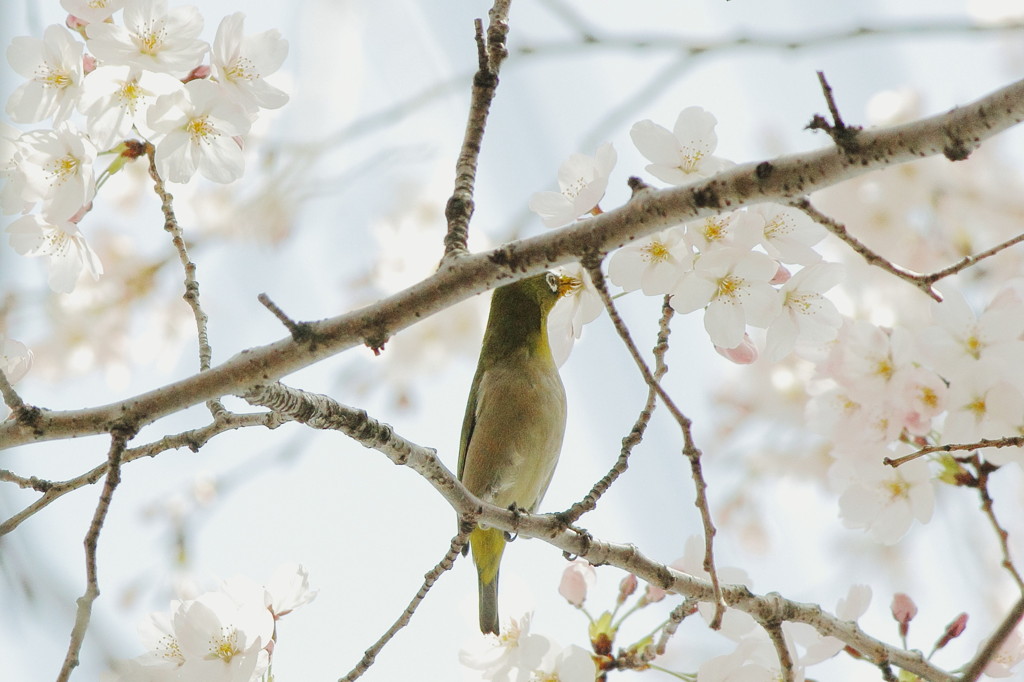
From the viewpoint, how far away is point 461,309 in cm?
515

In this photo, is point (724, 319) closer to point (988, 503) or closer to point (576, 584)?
point (988, 503)

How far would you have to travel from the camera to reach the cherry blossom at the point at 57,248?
1.71m

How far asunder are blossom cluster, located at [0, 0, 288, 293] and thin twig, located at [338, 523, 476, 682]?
0.87 meters

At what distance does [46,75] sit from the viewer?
1.63 meters

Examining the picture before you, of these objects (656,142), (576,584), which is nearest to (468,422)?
(576,584)

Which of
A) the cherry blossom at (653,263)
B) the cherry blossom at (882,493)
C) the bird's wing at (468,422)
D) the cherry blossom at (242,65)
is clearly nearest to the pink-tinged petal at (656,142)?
the cherry blossom at (653,263)

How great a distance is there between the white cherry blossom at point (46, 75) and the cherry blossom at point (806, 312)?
144cm

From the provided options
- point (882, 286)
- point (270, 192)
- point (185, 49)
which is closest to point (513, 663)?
point (185, 49)

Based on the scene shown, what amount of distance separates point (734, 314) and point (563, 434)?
1406 mm

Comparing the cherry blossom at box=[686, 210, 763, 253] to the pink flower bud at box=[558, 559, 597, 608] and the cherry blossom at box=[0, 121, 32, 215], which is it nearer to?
the pink flower bud at box=[558, 559, 597, 608]

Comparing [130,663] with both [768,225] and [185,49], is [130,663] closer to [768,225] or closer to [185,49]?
[185,49]

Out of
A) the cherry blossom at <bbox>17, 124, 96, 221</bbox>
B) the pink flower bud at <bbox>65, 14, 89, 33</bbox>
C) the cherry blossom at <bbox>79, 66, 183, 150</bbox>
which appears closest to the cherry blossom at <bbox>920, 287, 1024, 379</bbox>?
the cherry blossom at <bbox>79, 66, 183, 150</bbox>

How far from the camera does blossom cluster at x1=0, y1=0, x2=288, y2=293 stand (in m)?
1.59

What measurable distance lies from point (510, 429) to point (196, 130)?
1549 millimetres
